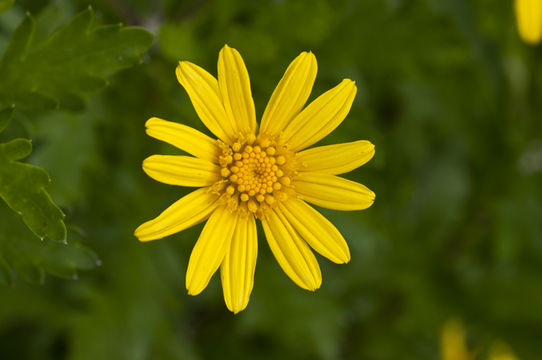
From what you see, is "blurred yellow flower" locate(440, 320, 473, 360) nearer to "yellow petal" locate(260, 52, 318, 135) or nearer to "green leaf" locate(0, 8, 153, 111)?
"yellow petal" locate(260, 52, 318, 135)

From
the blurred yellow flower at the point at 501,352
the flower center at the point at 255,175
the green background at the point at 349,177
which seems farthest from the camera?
the blurred yellow flower at the point at 501,352

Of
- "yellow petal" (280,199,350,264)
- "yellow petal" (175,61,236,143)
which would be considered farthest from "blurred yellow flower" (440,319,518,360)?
"yellow petal" (175,61,236,143)

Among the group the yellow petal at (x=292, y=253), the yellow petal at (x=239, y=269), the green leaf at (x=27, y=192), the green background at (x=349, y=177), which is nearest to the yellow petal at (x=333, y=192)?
the yellow petal at (x=292, y=253)

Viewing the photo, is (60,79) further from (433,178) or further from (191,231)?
(433,178)

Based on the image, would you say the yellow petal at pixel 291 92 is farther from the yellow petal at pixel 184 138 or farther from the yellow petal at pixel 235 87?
the yellow petal at pixel 184 138

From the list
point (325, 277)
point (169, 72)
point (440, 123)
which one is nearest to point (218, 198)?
point (169, 72)

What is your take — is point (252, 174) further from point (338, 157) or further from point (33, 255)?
point (33, 255)
